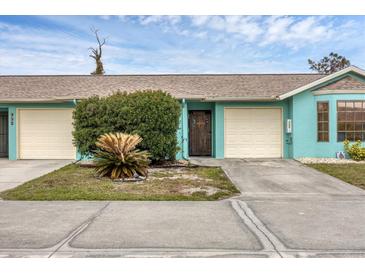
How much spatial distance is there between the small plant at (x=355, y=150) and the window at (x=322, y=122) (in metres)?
0.83

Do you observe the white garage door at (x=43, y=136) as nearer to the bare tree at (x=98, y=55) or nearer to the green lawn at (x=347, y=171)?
the green lawn at (x=347, y=171)

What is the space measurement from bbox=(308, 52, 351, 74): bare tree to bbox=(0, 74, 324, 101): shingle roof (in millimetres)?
25683

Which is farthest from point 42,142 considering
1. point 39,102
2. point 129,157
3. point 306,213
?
point 306,213

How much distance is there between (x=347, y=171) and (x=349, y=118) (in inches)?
158

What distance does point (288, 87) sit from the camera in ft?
52.0

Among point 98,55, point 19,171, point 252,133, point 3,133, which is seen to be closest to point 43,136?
point 3,133

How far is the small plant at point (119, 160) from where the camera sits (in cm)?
940

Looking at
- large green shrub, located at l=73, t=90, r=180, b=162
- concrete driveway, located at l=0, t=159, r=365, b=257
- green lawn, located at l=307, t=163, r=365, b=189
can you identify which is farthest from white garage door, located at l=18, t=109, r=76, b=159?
green lawn, located at l=307, t=163, r=365, b=189

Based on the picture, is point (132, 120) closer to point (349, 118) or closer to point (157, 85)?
point (157, 85)

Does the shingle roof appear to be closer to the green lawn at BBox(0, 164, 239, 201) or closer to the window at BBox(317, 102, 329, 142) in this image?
the window at BBox(317, 102, 329, 142)

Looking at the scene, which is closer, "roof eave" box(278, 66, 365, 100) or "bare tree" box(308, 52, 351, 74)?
"roof eave" box(278, 66, 365, 100)

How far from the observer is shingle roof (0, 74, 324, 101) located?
48.4 feet

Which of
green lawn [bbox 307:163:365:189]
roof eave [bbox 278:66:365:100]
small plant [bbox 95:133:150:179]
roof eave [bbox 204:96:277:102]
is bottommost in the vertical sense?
green lawn [bbox 307:163:365:189]
